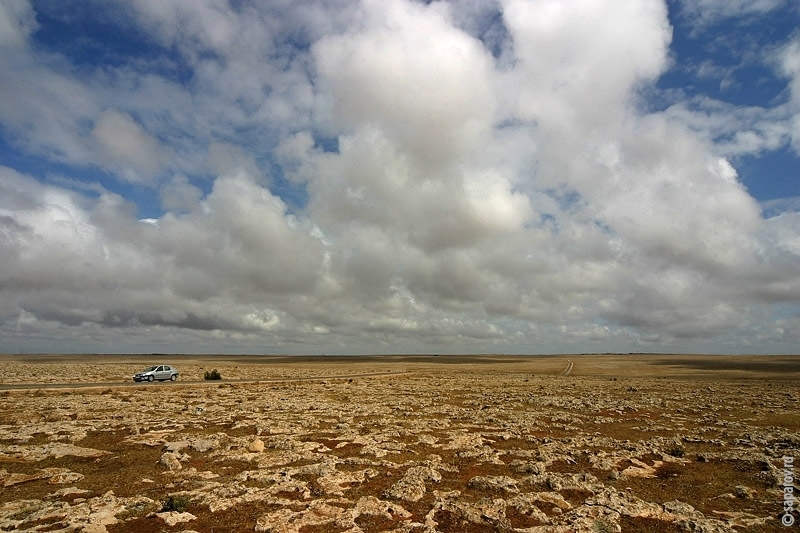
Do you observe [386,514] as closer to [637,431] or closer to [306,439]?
[306,439]

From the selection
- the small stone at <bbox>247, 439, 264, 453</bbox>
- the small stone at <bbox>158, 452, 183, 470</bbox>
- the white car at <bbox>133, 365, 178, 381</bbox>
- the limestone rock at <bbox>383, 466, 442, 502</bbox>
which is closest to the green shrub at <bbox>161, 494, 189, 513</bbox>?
the small stone at <bbox>158, 452, 183, 470</bbox>

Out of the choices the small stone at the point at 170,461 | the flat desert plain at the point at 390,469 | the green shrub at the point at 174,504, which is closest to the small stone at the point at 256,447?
the flat desert plain at the point at 390,469

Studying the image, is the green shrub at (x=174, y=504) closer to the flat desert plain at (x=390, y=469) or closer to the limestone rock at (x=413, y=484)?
the flat desert plain at (x=390, y=469)

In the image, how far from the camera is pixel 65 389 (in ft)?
167

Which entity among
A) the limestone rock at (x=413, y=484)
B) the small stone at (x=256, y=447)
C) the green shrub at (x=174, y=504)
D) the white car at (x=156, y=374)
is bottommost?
the white car at (x=156, y=374)

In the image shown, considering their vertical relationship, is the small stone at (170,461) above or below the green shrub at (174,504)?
below

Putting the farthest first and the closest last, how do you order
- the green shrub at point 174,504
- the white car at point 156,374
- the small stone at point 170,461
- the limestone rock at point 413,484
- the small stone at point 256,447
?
the white car at point 156,374, the small stone at point 256,447, the small stone at point 170,461, the limestone rock at point 413,484, the green shrub at point 174,504

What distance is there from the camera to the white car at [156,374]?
68.3 metres

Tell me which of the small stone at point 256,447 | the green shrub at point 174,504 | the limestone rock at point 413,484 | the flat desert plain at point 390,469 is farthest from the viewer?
the small stone at point 256,447

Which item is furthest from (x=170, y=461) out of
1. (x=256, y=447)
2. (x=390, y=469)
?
(x=390, y=469)

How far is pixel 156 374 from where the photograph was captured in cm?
7050

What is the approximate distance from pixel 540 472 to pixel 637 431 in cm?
1471

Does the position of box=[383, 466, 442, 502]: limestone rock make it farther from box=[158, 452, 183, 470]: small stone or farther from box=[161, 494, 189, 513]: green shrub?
box=[158, 452, 183, 470]: small stone

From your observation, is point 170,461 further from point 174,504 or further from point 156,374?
point 156,374
